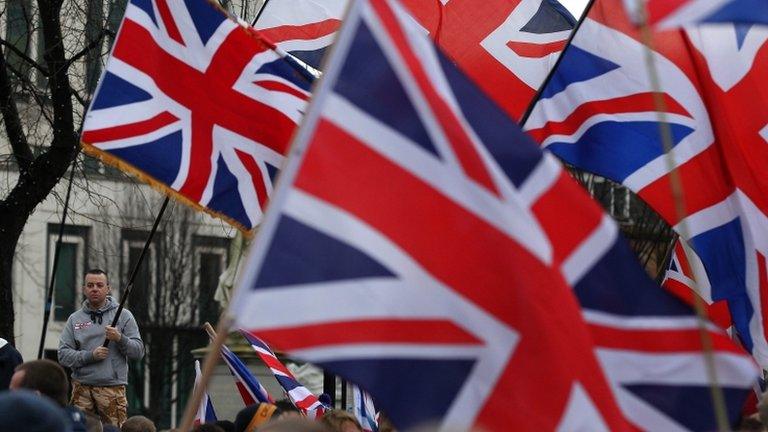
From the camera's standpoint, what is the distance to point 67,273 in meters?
41.3

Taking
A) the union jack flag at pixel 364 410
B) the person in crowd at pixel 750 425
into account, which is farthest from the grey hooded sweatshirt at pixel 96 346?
the person in crowd at pixel 750 425

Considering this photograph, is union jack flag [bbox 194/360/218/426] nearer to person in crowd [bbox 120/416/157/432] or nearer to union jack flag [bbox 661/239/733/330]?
person in crowd [bbox 120/416/157/432]

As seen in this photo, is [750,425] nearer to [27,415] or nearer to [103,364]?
[27,415]

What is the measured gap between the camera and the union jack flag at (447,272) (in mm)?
4656

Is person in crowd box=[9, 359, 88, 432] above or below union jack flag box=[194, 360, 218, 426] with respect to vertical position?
above

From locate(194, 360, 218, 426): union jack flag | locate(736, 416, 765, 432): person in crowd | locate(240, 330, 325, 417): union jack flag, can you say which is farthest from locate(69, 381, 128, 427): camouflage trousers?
locate(736, 416, 765, 432): person in crowd

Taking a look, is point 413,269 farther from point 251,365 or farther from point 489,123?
point 251,365

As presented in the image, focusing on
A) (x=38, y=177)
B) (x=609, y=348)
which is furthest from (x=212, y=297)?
(x=609, y=348)

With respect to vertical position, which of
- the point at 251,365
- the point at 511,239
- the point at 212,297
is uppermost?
the point at 511,239

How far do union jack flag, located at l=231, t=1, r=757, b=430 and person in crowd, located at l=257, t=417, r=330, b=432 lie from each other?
17cm

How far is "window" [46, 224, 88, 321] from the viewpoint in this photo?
4084 cm

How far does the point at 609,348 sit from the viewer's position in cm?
500

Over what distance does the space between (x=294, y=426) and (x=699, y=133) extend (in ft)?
14.7

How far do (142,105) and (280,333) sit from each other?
360 cm
